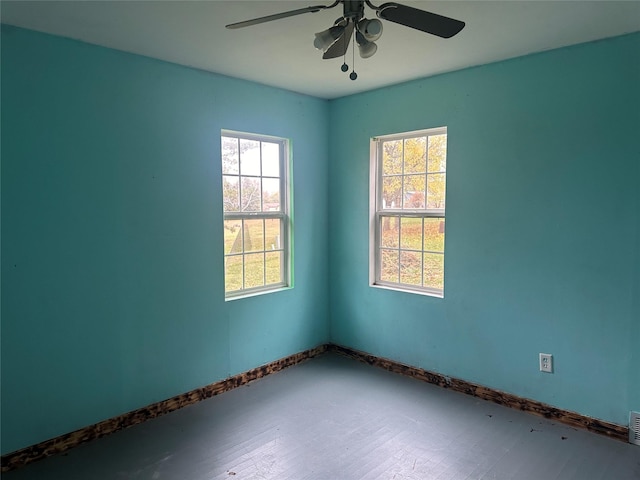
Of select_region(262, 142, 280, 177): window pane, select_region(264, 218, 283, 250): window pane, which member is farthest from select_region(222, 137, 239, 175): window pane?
select_region(264, 218, 283, 250): window pane

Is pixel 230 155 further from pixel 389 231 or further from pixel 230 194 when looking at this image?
pixel 389 231

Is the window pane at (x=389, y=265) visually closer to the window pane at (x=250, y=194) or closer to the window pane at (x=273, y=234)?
the window pane at (x=273, y=234)

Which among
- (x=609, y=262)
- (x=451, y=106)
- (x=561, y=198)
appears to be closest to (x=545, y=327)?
(x=609, y=262)

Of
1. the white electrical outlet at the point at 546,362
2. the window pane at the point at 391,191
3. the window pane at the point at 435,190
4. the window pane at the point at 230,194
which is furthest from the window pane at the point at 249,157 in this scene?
the white electrical outlet at the point at 546,362

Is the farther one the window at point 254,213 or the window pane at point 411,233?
the window pane at point 411,233

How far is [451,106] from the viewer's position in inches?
134

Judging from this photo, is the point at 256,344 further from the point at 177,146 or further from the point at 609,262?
the point at 609,262

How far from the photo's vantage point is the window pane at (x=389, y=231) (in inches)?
155

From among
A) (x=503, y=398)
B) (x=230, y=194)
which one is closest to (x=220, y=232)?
(x=230, y=194)

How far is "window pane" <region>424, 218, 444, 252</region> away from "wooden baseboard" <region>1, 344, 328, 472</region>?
5.43 ft

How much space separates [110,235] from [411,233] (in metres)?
2.42

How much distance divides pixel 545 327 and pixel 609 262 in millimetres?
615

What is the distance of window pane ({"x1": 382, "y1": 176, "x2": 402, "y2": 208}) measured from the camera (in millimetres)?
3887

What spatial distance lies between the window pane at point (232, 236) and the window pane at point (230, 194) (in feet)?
0.38
